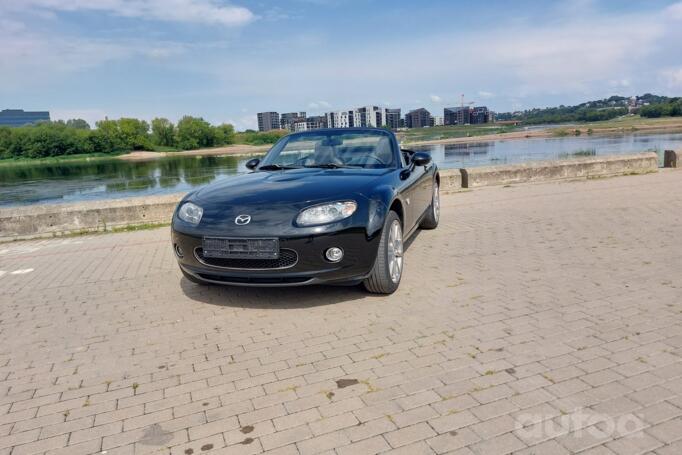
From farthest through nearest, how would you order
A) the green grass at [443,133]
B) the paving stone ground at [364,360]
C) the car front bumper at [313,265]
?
the green grass at [443,133], the car front bumper at [313,265], the paving stone ground at [364,360]

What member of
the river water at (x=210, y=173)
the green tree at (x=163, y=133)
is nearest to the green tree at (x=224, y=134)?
the green tree at (x=163, y=133)

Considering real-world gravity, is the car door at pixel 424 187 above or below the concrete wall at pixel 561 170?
above

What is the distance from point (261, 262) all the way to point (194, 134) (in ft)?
403

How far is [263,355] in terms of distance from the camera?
310 cm

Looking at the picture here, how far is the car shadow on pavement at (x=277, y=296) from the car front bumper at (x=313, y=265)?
13.6 inches

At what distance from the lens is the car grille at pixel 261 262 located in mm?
3600

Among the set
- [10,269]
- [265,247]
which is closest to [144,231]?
[10,269]

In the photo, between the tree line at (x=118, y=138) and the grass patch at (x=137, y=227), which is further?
the tree line at (x=118, y=138)

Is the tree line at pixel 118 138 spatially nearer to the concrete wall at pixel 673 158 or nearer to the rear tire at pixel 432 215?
the concrete wall at pixel 673 158

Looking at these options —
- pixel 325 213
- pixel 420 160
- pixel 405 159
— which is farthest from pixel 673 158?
pixel 325 213

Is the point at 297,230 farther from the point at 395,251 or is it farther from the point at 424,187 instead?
the point at 424,187

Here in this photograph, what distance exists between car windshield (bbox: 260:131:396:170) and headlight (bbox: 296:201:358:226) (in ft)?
3.79

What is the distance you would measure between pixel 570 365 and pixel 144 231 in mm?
6902

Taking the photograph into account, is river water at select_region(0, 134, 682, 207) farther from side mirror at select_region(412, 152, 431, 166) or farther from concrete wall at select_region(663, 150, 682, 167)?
side mirror at select_region(412, 152, 431, 166)
